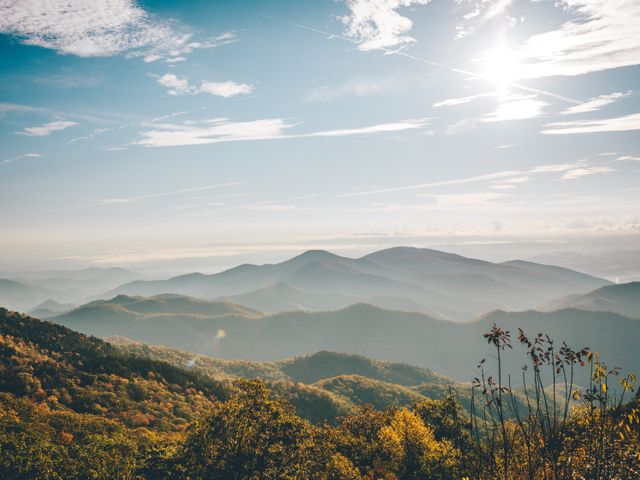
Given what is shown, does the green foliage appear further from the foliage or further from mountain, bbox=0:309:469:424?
mountain, bbox=0:309:469:424

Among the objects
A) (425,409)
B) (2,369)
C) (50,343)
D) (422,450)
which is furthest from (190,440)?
(50,343)

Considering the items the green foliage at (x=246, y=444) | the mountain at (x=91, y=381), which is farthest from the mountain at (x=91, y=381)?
the green foliage at (x=246, y=444)

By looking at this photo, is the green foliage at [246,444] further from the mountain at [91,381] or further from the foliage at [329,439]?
the mountain at [91,381]

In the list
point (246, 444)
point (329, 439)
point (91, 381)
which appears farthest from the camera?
point (91, 381)

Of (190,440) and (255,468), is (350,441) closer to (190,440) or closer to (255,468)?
(255,468)

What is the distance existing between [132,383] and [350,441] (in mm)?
83237

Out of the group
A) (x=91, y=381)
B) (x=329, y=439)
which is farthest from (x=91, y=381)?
(x=329, y=439)

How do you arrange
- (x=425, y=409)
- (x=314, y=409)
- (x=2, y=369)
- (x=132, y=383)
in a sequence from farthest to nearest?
1. (x=314, y=409)
2. (x=132, y=383)
3. (x=2, y=369)
4. (x=425, y=409)

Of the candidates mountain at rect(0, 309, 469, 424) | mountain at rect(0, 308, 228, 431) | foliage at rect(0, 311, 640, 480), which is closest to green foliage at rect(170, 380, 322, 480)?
foliage at rect(0, 311, 640, 480)

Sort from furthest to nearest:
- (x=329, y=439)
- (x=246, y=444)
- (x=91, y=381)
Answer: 1. (x=91, y=381)
2. (x=329, y=439)
3. (x=246, y=444)

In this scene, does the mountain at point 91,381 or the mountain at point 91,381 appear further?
the mountain at point 91,381

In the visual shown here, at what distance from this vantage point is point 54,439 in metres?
49.1

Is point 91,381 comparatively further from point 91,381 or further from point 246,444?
point 246,444

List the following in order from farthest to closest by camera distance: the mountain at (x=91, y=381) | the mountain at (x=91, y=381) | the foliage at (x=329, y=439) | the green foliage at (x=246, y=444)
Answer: the mountain at (x=91, y=381) < the mountain at (x=91, y=381) < the green foliage at (x=246, y=444) < the foliage at (x=329, y=439)
